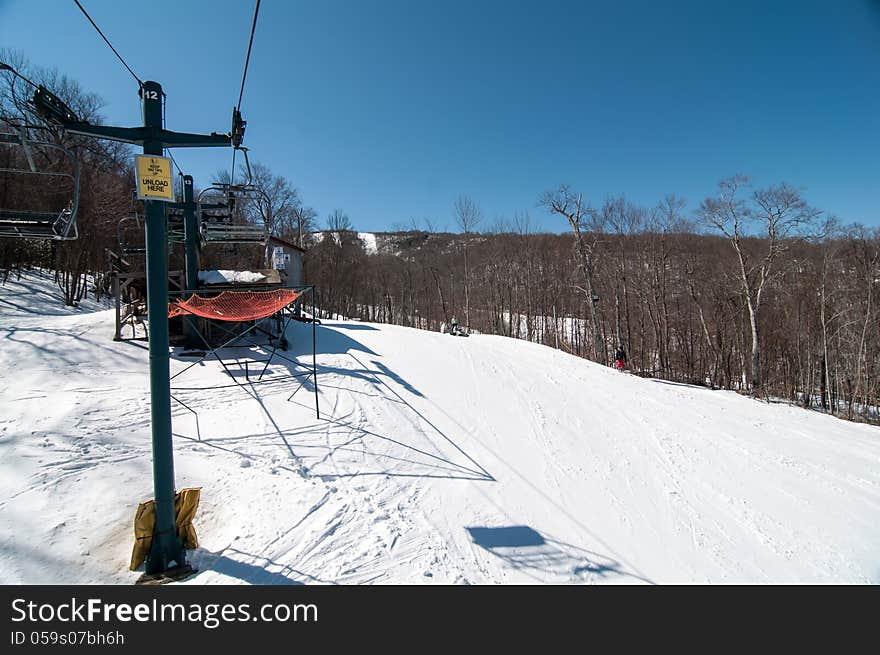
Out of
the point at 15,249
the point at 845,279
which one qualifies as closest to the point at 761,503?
the point at 845,279

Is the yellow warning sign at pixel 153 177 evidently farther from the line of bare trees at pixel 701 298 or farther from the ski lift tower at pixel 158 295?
the line of bare trees at pixel 701 298

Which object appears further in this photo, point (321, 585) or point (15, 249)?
point (15, 249)

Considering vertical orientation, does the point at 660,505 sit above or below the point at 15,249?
below

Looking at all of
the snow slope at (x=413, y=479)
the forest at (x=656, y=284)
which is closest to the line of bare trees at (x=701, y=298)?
the forest at (x=656, y=284)

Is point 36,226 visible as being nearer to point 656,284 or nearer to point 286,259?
point 286,259

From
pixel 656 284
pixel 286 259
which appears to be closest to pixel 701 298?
pixel 656 284

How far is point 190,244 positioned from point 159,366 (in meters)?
8.94

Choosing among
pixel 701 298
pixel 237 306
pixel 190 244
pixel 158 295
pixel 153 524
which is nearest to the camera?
pixel 153 524

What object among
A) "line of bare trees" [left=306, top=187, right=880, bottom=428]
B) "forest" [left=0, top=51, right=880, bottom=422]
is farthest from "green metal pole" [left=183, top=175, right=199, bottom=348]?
"line of bare trees" [left=306, top=187, right=880, bottom=428]

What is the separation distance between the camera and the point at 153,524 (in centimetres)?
354

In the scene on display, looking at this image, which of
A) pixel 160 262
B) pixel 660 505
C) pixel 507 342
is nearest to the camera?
pixel 160 262

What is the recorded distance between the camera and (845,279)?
21.4 meters
